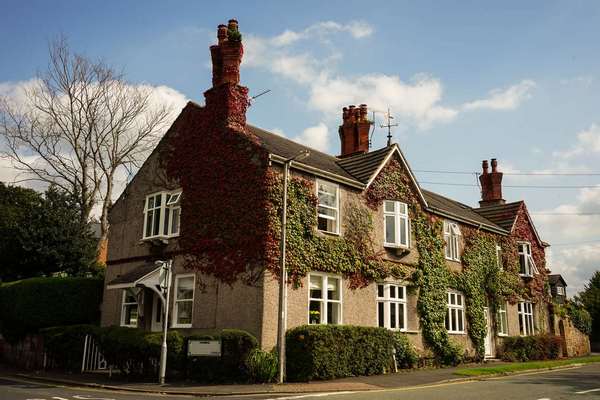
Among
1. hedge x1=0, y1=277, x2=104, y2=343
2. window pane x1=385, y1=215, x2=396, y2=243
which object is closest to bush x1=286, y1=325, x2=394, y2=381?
window pane x1=385, y1=215, x2=396, y2=243

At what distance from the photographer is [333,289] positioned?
21.4 metres

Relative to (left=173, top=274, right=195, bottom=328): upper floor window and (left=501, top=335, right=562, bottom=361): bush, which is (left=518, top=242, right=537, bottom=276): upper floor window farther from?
(left=173, top=274, right=195, bottom=328): upper floor window

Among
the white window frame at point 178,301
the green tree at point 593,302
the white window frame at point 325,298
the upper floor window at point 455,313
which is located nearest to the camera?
the white window frame at point 325,298

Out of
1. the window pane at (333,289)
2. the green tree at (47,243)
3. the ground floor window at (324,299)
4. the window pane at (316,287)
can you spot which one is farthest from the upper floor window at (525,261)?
the green tree at (47,243)

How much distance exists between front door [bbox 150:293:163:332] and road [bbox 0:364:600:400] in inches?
211

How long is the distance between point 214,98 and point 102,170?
17598 millimetres

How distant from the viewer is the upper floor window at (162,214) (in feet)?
74.4

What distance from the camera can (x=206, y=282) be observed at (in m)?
20.5

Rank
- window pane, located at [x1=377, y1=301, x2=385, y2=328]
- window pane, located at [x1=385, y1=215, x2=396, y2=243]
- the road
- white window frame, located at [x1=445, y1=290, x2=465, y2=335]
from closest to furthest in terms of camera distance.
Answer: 1. the road
2. window pane, located at [x1=377, y1=301, x2=385, y2=328]
3. window pane, located at [x1=385, y1=215, x2=396, y2=243]
4. white window frame, located at [x1=445, y1=290, x2=465, y2=335]

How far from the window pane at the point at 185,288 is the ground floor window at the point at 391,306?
773 centimetres

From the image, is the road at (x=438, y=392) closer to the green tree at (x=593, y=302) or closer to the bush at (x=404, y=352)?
the bush at (x=404, y=352)

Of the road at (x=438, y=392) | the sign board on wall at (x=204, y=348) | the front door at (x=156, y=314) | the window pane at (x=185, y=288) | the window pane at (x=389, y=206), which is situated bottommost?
the road at (x=438, y=392)

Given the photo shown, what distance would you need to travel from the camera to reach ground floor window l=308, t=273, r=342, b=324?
20.5m

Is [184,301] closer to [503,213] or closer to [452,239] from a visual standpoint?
[452,239]
